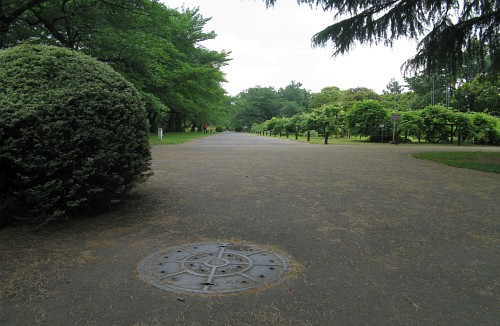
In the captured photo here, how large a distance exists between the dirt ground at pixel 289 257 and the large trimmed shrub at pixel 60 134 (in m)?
0.38

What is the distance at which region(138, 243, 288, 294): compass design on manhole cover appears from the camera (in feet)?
8.61

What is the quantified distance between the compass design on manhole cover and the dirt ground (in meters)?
0.11

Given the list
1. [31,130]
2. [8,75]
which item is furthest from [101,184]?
[8,75]

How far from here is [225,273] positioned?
284 centimetres

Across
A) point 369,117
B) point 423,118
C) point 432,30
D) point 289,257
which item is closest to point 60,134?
point 289,257

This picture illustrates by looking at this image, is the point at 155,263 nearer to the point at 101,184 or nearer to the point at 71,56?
the point at 101,184

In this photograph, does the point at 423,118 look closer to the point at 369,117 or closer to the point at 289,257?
the point at 369,117

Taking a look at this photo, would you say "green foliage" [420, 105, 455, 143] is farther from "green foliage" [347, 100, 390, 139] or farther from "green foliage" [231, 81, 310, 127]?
"green foliage" [231, 81, 310, 127]

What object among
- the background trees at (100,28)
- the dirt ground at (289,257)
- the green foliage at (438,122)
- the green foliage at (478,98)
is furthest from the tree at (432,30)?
the green foliage at (478,98)

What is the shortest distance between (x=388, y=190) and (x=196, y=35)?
3688cm

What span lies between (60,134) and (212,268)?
83.1 inches

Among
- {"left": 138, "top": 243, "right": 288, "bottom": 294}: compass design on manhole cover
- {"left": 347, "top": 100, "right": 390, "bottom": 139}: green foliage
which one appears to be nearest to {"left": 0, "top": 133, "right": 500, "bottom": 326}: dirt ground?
{"left": 138, "top": 243, "right": 288, "bottom": 294}: compass design on manhole cover

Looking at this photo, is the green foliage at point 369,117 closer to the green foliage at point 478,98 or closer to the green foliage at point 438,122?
the green foliage at point 438,122

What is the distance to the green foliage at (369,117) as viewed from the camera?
84.9 ft
